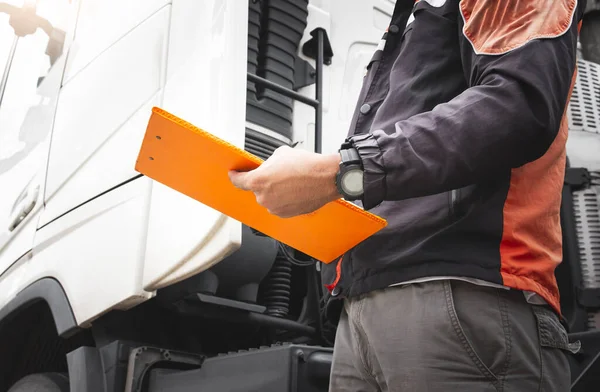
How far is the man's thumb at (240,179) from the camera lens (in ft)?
3.44

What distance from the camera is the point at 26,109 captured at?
284 centimetres

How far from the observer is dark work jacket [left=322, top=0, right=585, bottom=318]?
3.27ft

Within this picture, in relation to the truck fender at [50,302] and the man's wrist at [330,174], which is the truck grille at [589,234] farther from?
the truck fender at [50,302]

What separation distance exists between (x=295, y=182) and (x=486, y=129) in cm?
29

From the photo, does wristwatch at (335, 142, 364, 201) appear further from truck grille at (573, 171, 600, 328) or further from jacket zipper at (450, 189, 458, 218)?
truck grille at (573, 171, 600, 328)

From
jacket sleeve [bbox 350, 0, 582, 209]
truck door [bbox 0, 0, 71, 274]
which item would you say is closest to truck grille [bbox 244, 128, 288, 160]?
truck door [bbox 0, 0, 71, 274]

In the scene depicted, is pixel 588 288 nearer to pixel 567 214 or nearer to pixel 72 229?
pixel 567 214

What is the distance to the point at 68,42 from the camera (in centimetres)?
268

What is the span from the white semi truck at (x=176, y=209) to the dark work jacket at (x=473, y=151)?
1.78 feet

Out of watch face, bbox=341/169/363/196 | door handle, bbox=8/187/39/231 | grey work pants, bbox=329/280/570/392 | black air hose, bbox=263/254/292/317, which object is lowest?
grey work pants, bbox=329/280/570/392

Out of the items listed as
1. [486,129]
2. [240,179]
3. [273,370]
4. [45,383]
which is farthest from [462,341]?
[45,383]

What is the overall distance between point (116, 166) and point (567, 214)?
1403 millimetres

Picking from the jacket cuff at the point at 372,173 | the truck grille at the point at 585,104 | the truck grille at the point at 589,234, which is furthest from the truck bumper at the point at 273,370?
the truck grille at the point at 585,104

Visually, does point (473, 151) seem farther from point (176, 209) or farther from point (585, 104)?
point (585, 104)
